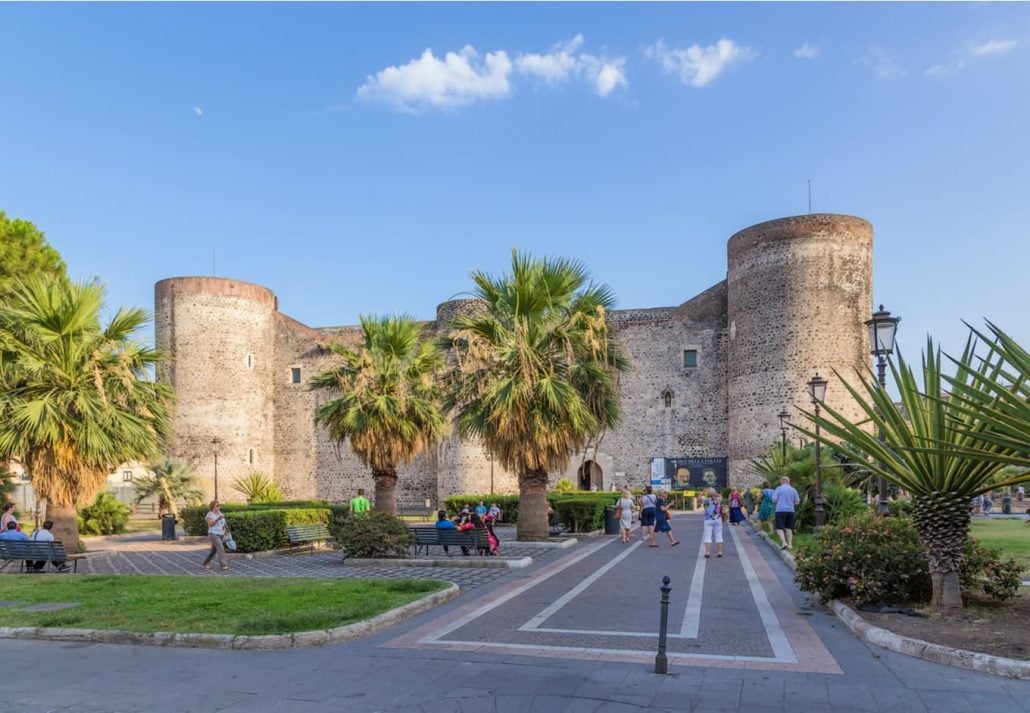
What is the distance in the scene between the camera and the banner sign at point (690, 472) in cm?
4150

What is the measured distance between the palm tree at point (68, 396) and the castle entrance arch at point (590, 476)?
104 ft

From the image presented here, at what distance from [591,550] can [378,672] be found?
1095 cm

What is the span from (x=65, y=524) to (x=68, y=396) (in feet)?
9.43

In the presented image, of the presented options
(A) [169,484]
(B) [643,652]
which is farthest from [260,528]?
(A) [169,484]

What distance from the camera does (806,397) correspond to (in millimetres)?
37250

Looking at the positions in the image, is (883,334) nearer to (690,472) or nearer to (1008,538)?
(1008,538)

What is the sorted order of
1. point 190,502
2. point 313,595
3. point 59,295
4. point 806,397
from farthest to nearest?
point 806,397 < point 190,502 < point 59,295 < point 313,595

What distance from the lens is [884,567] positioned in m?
8.59

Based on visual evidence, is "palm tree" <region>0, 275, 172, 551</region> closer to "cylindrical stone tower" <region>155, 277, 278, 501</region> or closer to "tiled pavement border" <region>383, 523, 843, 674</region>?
"tiled pavement border" <region>383, 523, 843, 674</region>

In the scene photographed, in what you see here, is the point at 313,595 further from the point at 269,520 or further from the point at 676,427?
the point at 676,427

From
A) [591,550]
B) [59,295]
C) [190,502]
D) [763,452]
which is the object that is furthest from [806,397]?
[59,295]

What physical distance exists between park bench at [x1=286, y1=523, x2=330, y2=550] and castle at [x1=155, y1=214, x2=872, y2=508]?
1678 cm

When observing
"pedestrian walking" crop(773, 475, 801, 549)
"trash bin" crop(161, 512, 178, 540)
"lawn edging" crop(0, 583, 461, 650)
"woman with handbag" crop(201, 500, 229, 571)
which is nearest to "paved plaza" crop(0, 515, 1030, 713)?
"lawn edging" crop(0, 583, 461, 650)

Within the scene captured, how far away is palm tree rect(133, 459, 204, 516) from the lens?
28359 millimetres
